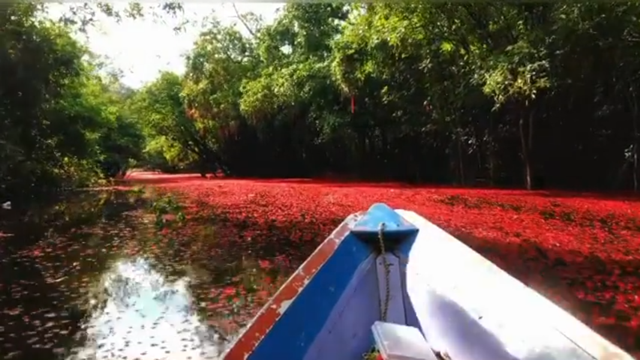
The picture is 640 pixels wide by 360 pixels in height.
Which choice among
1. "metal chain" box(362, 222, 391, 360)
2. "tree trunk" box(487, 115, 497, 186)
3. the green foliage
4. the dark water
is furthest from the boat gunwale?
"tree trunk" box(487, 115, 497, 186)

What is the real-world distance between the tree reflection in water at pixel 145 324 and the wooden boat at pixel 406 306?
4.93 ft

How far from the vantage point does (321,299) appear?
2.18 metres

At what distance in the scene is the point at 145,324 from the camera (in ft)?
14.1

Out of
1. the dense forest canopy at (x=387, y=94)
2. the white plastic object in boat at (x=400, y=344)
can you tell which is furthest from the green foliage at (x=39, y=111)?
the white plastic object in boat at (x=400, y=344)

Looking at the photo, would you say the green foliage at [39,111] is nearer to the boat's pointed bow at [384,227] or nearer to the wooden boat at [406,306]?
the boat's pointed bow at [384,227]

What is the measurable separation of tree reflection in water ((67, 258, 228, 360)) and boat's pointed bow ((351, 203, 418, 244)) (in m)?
1.53

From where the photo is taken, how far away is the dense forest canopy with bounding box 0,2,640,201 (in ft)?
40.3

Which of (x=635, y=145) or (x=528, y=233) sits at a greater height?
(x=635, y=145)

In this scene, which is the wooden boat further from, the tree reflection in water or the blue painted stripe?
the tree reflection in water

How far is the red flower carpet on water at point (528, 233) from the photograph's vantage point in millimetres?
4562

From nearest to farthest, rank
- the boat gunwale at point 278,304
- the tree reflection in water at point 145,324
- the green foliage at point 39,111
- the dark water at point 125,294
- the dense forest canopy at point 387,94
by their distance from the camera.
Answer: the boat gunwale at point 278,304 < the tree reflection in water at point 145,324 < the dark water at point 125,294 < the dense forest canopy at point 387,94 < the green foliage at point 39,111

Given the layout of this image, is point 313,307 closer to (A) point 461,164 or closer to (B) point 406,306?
(B) point 406,306

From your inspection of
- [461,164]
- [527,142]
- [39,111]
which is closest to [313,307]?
[527,142]

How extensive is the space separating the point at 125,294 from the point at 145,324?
1106 millimetres
